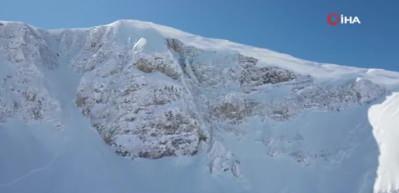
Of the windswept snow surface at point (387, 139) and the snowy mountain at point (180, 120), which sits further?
the snowy mountain at point (180, 120)

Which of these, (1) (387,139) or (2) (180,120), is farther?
(2) (180,120)

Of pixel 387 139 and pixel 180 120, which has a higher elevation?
pixel 180 120

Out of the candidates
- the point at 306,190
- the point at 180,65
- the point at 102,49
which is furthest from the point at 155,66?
the point at 306,190

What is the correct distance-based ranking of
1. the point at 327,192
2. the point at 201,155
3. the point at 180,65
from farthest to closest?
the point at 180,65 → the point at 201,155 → the point at 327,192

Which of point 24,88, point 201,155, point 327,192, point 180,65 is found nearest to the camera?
point 327,192

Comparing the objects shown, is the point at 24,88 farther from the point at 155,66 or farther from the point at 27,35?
the point at 155,66

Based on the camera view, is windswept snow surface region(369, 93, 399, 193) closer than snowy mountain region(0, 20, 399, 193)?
Yes

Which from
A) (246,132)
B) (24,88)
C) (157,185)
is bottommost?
(157,185)

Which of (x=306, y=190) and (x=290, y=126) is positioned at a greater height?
(x=290, y=126)
